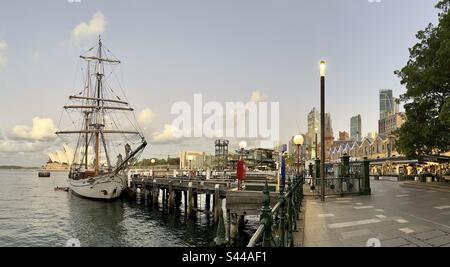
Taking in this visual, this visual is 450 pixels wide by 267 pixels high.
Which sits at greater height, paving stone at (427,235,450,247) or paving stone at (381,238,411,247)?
paving stone at (381,238,411,247)

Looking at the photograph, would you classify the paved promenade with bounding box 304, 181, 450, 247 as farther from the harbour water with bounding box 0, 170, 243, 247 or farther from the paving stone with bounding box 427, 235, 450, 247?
the harbour water with bounding box 0, 170, 243, 247

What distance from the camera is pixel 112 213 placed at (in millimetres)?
40812

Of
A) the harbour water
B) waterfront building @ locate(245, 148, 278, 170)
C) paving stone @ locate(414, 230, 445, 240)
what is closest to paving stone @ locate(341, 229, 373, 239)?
paving stone @ locate(414, 230, 445, 240)

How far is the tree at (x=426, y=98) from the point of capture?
2921 cm

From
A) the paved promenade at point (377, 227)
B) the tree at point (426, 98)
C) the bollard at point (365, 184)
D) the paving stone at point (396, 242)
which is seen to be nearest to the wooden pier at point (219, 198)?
the paved promenade at point (377, 227)

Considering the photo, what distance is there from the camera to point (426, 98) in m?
31.8

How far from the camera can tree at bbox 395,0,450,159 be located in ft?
95.8

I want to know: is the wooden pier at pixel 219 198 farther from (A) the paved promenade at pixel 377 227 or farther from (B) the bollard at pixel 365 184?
(B) the bollard at pixel 365 184

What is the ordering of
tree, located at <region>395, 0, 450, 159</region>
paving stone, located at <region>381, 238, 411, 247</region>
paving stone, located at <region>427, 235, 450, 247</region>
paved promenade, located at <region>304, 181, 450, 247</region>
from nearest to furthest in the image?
paving stone, located at <region>381, 238, 411, 247</region> → paving stone, located at <region>427, 235, 450, 247</region> → paved promenade, located at <region>304, 181, 450, 247</region> → tree, located at <region>395, 0, 450, 159</region>

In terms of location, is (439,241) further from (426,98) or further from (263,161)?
(263,161)

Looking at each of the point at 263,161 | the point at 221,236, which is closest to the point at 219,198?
the point at 221,236
